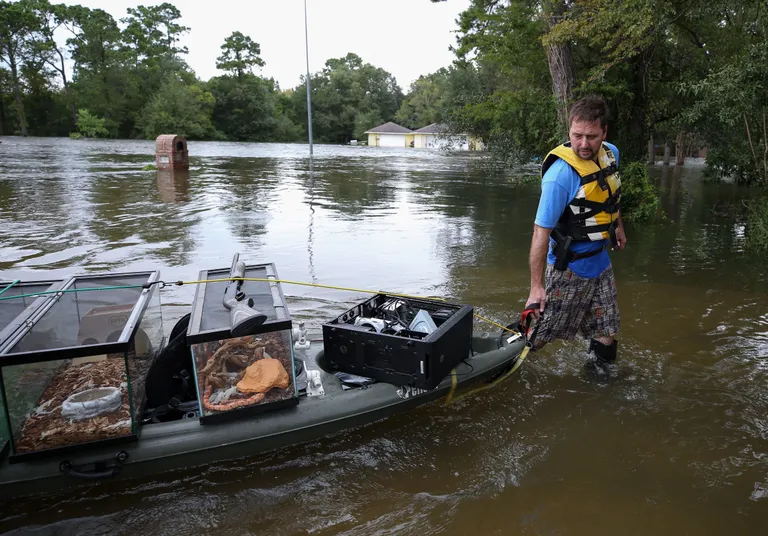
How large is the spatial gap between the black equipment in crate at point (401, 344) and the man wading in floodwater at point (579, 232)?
64cm

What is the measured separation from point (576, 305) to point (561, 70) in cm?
904

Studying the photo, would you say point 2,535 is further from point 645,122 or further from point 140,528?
point 645,122

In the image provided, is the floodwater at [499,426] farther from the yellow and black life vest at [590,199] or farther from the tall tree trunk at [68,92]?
the tall tree trunk at [68,92]

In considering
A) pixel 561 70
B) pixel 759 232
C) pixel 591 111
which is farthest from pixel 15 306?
pixel 561 70

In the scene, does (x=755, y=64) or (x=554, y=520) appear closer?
(x=554, y=520)

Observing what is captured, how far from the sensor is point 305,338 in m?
4.56

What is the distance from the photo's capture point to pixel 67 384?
327 centimetres

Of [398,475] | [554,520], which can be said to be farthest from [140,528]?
[554,520]

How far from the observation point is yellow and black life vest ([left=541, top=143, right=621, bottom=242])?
12.7 ft

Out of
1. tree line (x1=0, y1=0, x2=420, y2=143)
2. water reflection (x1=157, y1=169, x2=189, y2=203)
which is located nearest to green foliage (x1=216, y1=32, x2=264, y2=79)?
tree line (x1=0, y1=0, x2=420, y2=143)

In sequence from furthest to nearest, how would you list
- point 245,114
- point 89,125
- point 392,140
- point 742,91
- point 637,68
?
point 245,114
point 392,140
point 89,125
point 637,68
point 742,91

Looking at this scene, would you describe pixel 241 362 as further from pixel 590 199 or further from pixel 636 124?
pixel 636 124

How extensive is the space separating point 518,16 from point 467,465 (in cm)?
1190

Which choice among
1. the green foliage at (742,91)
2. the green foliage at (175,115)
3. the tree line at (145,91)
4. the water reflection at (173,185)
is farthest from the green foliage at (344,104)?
the green foliage at (742,91)
